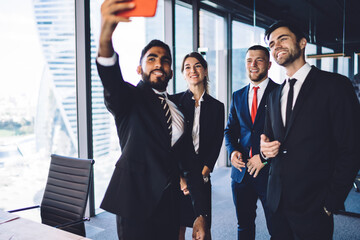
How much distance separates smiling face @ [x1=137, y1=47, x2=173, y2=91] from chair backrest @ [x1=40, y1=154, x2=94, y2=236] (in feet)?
2.81

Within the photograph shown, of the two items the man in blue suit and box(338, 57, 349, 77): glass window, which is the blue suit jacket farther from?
box(338, 57, 349, 77): glass window

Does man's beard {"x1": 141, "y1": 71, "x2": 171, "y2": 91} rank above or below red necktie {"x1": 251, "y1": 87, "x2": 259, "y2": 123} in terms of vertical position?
above

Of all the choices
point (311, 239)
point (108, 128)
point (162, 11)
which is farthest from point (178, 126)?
point (162, 11)

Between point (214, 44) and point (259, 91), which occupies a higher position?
point (214, 44)

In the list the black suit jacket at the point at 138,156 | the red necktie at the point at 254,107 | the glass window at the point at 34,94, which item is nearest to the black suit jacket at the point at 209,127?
the red necktie at the point at 254,107

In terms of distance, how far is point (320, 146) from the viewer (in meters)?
1.55

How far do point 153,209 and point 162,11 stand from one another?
4204 millimetres

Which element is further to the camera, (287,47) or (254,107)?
(254,107)

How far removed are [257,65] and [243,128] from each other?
56cm

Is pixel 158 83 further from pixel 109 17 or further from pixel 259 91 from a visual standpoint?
pixel 259 91

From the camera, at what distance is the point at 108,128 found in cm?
379

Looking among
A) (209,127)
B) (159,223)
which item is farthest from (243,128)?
(159,223)

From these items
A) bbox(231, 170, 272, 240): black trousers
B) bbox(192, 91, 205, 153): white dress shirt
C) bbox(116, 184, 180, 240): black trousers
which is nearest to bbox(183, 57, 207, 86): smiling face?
bbox(192, 91, 205, 153): white dress shirt

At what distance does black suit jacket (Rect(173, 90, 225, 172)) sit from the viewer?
93.3 inches
